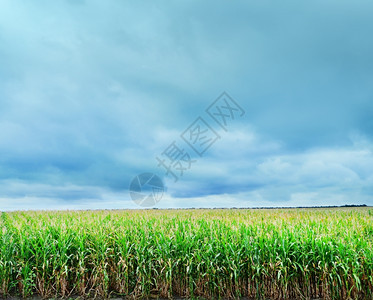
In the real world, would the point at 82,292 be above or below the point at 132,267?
below

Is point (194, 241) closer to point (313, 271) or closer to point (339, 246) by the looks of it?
point (313, 271)

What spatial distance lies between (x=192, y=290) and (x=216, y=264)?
81cm

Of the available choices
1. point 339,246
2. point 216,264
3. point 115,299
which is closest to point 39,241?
point 115,299

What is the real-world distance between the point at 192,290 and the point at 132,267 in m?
1.52

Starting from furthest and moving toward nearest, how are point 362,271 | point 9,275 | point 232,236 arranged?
point 232,236
point 9,275
point 362,271

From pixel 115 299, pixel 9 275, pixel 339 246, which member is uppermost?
pixel 339 246

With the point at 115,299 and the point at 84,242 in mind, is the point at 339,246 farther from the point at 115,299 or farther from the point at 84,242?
the point at 84,242

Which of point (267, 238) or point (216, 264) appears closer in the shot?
point (216, 264)

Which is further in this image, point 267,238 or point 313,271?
point 267,238

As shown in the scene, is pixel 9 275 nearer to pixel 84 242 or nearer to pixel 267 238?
pixel 84 242

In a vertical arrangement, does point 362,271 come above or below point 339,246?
below

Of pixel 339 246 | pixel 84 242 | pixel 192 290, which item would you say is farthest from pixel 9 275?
pixel 339 246

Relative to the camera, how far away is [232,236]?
816 centimetres

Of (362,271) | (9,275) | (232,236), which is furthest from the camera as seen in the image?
(232,236)
